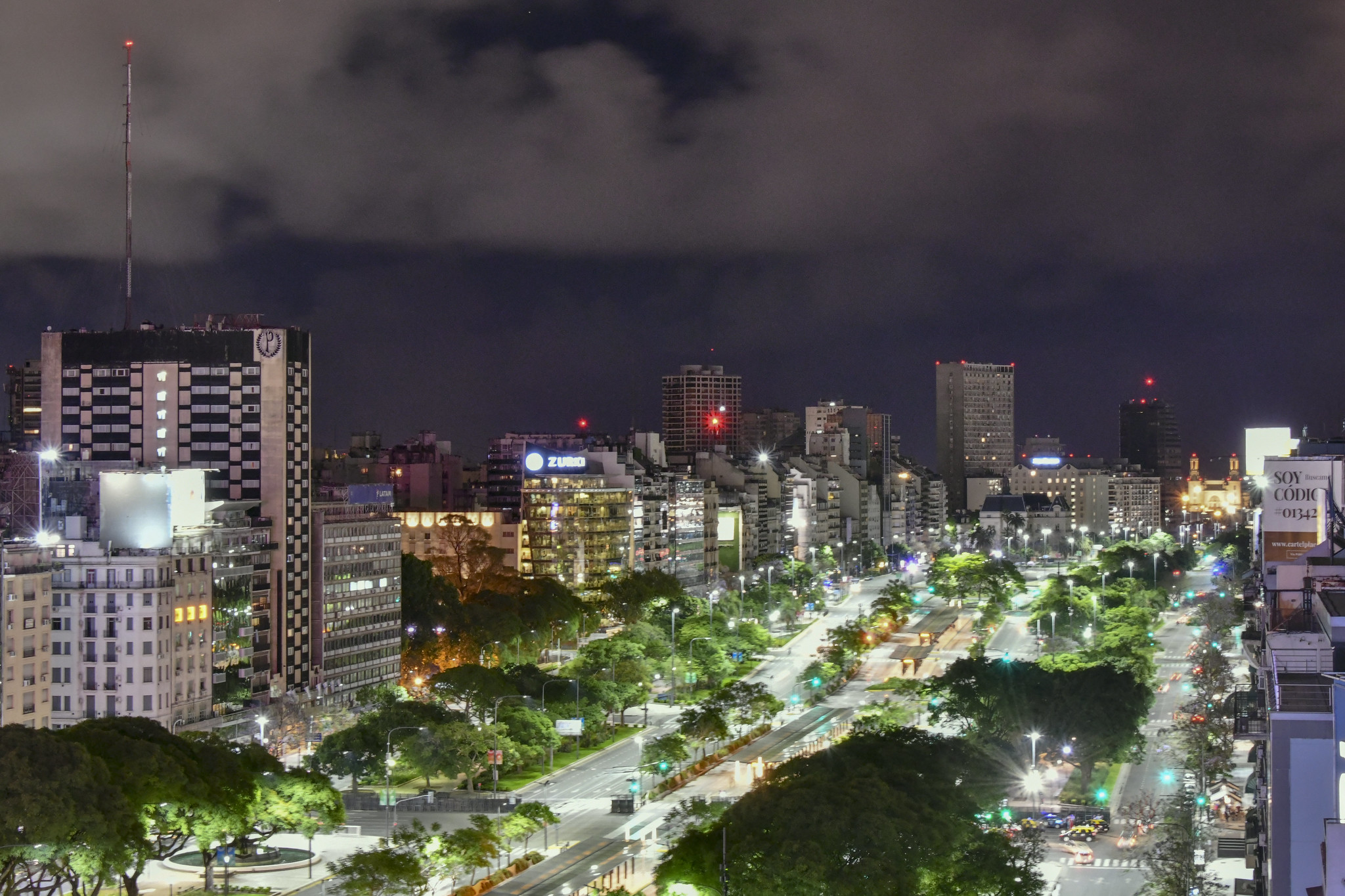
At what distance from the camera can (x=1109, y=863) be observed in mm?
67625

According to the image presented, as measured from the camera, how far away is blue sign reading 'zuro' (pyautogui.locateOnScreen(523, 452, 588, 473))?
542 feet

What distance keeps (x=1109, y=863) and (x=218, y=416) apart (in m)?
65.2

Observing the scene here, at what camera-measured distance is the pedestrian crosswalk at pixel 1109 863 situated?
66.9m

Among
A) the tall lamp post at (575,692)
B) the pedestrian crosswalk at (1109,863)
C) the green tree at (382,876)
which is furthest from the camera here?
the tall lamp post at (575,692)

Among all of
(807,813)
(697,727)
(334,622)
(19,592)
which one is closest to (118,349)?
(334,622)

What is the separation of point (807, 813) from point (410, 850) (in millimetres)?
16570

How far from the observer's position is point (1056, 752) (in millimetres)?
83125

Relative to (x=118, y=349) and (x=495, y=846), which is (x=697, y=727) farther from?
(x=118, y=349)

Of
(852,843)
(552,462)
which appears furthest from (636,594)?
(852,843)

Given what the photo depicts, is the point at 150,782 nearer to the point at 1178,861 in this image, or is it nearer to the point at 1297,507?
the point at 1178,861

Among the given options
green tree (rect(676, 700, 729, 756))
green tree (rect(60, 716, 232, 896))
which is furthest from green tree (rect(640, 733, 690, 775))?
green tree (rect(60, 716, 232, 896))

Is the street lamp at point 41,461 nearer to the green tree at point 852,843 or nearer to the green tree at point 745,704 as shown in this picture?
the green tree at point 745,704

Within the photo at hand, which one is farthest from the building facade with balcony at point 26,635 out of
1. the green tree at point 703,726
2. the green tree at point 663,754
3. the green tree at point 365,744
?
the green tree at point 703,726

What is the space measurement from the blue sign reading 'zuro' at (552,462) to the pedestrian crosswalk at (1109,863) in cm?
10157
